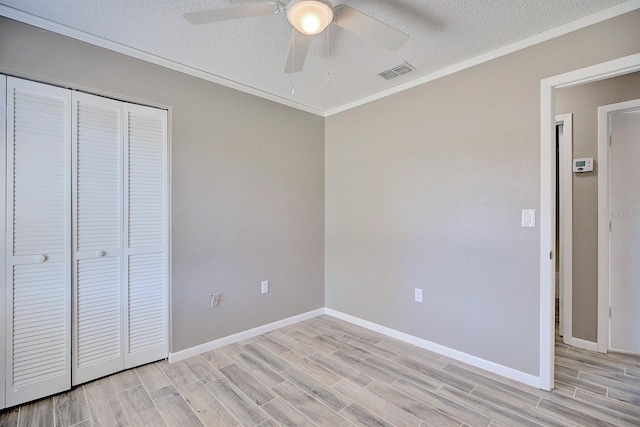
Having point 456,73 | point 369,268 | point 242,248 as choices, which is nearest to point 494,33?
point 456,73

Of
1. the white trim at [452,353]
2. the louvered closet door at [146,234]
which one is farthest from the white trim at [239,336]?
the white trim at [452,353]

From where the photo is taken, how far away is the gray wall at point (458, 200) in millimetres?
2139

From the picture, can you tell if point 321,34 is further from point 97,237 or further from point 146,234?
point 97,237

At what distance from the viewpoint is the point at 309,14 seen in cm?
150

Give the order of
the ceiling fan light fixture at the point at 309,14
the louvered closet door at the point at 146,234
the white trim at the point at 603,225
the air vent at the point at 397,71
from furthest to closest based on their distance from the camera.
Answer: the white trim at the point at 603,225 < the air vent at the point at 397,71 < the louvered closet door at the point at 146,234 < the ceiling fan light fixture at the point at 309,14

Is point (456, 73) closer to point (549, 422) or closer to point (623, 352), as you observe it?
point (549, 422)

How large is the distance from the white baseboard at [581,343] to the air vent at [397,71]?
116 inches

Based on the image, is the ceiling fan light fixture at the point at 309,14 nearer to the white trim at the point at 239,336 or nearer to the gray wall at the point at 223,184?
the gray wall at the point at 223,184

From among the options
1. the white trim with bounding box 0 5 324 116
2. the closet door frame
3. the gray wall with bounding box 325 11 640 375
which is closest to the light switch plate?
the gray wall with bounding box 325 11 640 375

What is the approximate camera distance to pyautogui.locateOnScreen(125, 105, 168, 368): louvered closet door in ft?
7.58

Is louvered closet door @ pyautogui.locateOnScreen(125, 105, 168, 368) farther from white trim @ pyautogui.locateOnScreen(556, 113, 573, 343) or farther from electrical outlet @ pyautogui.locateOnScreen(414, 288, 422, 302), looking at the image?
white trim @ pyautogui.locateOnScreen(556, 113, 573, 343)

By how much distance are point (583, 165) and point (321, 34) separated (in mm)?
2715

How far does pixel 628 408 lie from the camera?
1.86 metres

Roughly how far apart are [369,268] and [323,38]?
224 cm
